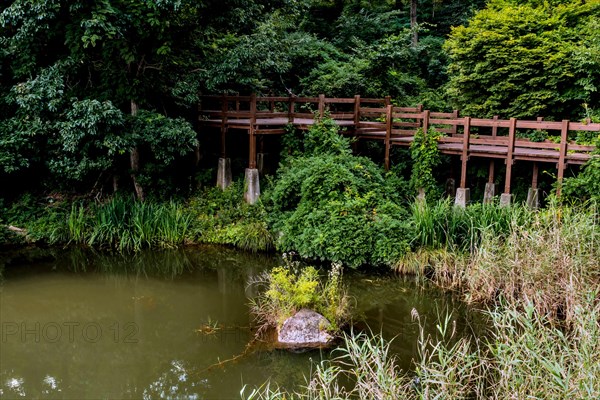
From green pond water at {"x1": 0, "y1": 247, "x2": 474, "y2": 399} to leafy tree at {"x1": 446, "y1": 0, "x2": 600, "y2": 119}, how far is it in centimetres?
683

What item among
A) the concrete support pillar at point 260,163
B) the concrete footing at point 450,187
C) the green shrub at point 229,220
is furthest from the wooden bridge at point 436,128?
the concrete footing at point 450,187

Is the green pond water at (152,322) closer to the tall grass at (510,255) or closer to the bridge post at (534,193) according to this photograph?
the tall grass at (510,255)

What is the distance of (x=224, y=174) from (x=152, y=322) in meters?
5.96

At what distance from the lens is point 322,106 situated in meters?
13.7

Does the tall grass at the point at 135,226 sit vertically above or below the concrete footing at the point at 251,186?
below

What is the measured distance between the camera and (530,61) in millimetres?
14289

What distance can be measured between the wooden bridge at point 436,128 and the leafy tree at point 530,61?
667 millimetres

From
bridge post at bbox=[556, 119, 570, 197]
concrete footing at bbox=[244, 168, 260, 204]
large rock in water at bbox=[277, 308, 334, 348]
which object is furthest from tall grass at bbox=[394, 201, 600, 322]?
concrete footing at bbox=[244, 168, 260, 204]

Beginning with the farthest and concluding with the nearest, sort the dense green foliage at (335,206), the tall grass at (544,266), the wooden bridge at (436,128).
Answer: the wooden bridge at (436,128)
the dense green foliage at (335,206)
the tall grass at (544,266)

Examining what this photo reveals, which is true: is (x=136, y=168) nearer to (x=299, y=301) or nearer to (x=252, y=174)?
(x=252, y=174)

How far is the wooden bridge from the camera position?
1138 cm

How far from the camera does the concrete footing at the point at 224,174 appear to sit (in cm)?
1432

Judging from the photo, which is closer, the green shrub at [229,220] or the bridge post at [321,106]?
the green shrub at [229,220]

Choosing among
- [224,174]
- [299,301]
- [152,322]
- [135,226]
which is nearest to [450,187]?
[224,174]
